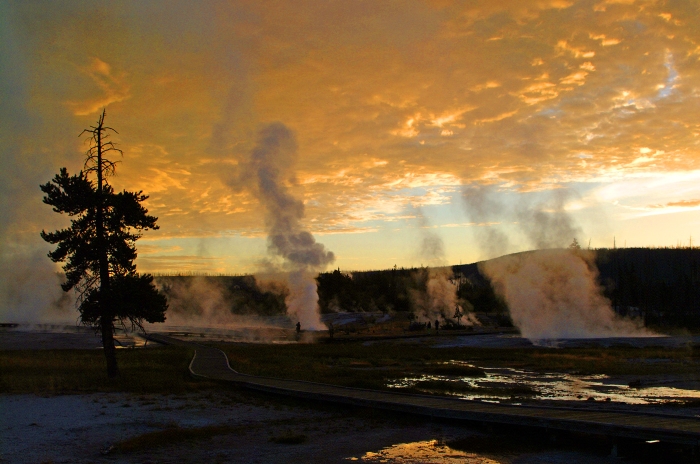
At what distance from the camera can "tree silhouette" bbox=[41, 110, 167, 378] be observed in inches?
910

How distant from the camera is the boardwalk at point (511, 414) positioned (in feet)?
36.8

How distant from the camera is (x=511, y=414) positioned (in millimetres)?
13578

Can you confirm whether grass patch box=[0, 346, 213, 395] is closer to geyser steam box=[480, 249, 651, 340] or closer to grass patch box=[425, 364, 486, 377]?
grass patch box=[425, 364, 486, 377]

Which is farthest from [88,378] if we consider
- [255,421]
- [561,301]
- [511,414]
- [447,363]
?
[561,301]

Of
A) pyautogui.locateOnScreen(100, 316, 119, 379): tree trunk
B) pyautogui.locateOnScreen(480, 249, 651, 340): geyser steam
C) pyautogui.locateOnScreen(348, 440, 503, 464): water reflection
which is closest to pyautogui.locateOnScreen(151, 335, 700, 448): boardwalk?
pyautogui.locateOnScreen(348, 440, 503, 464): water reflection

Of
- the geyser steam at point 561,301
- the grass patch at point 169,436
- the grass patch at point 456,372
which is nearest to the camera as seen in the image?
the grass patch at point 169,436

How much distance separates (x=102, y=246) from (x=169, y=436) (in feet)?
41.5

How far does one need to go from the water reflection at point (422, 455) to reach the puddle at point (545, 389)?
706 centimetres

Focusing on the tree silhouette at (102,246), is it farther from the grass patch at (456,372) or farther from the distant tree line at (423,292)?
the distant tree line at (423,292)

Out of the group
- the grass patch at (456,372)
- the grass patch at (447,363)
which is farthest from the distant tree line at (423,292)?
the grass patch at (456,372)

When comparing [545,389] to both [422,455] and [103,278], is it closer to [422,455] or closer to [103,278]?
[422,455]

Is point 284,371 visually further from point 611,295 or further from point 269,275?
point 611,295

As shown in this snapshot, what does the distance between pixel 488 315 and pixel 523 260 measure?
32552 millimetres

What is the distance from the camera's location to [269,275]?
77.8 m
